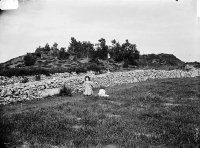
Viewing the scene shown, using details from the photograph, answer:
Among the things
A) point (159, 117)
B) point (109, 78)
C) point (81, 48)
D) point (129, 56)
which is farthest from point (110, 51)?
point (159, 117)

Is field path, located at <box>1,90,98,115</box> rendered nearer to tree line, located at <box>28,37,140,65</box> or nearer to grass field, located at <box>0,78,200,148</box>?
grass field, located at <box>0,78,200,148</box>

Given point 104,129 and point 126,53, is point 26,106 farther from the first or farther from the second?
point 126,53

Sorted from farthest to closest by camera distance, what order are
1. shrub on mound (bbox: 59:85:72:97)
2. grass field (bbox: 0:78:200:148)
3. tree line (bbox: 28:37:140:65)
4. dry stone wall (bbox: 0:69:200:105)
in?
tree line (bbox: 28:37:140:65) → shrub on mound (bbox: 59:85:72:97) → dry stone wall (bbox: 0:69:200:105) → grass field (bbox: 0:78:200:148)

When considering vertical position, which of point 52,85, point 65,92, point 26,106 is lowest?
point 26,106

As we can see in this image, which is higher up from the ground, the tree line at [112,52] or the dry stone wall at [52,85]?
the tree line at [112,52]

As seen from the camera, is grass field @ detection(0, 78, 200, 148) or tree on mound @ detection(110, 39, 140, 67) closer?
grass field @ detection(0, 78, 200, 148)

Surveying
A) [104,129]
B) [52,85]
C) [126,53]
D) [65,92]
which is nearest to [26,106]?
[52,85]

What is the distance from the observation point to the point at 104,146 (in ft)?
19.5

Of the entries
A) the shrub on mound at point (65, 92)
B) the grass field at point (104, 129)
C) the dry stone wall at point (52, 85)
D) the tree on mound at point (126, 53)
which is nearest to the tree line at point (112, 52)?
the tree on mound at point (126, 53)

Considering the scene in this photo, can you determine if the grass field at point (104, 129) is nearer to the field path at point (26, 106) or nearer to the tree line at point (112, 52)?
the field path at point (26, 106)

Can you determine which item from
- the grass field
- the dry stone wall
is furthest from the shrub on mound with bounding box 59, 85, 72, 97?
the grass field

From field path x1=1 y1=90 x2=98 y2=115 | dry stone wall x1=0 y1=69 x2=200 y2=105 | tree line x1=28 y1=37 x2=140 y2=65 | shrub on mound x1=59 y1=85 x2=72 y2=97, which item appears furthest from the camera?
tree line x1=28 y1=37 x2=140 y2=65

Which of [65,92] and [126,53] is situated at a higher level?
[126,53]

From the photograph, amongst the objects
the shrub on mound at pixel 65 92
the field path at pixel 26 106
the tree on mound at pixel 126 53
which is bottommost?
the field path at pixel 26 106
